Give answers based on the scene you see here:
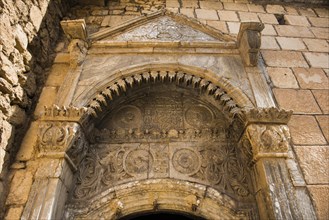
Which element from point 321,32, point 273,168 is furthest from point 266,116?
point 321,32

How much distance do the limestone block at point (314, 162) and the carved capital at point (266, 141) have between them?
29 centimetres

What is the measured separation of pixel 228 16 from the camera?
12.4ft

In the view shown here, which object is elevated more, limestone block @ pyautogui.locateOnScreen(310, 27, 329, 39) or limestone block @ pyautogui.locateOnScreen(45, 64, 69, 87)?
limestone block @ pyautogui.locateOnScreen(310, 27, 329, 39)

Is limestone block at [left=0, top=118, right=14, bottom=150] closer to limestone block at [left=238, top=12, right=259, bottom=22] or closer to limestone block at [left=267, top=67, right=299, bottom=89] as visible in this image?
limestone block at [left=267, top=67, right=299, bottom=89]

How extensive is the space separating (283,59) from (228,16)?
1.13 metres

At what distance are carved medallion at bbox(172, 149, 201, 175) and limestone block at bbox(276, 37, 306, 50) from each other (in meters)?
2.06

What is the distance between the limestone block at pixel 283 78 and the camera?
2.97 meters

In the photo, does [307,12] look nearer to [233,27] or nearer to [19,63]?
[233,27]

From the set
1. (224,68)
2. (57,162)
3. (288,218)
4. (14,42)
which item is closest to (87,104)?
(57,162)

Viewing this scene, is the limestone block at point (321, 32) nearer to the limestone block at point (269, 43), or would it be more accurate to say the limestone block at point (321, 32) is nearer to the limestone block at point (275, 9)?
the limestone block at point (275, 9)

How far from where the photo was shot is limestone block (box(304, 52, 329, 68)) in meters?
3.24

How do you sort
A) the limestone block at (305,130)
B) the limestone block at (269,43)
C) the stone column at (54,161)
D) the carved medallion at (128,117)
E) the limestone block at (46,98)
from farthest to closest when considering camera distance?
the limestone block at (269,43)
the carved medallion at (128,117)
the limestone block at (46,98)
the limestone block at (305,130)
the stone column at (54,161)

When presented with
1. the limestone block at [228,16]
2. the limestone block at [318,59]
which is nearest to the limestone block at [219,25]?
the limestone block at [228,16]

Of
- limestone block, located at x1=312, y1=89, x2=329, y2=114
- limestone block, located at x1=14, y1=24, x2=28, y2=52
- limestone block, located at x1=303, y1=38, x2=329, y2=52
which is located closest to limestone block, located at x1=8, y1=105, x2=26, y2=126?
limestone block, located at x1=14, y1=24, x2=28, y2=52
